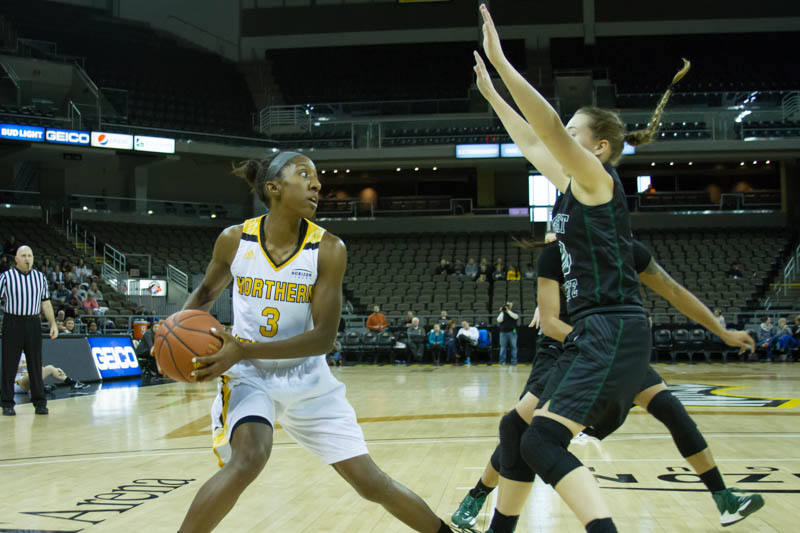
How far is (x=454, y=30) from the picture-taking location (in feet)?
105

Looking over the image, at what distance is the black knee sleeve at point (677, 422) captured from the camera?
12.1 feet

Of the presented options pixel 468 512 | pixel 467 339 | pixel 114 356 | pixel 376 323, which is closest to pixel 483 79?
pixel 468 512

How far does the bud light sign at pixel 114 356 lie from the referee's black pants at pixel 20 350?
197 inches

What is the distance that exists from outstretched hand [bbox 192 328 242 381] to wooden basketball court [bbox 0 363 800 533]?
134 cm

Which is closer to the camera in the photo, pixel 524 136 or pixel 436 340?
pixel 524 136

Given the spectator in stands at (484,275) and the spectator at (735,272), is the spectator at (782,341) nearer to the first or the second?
the spectator at (735,272)

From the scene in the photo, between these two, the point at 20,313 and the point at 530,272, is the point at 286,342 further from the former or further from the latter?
the point at 530,272

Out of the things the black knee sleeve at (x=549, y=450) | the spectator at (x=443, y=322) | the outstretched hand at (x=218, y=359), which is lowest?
the spectator at (x=443, y=322)

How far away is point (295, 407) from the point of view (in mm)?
3180

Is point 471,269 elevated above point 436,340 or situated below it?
above

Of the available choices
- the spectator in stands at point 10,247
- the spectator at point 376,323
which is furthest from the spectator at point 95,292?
the spectator at point 376,323

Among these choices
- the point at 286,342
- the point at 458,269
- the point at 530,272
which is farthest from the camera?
the point at 458,269

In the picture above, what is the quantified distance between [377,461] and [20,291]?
5089mm

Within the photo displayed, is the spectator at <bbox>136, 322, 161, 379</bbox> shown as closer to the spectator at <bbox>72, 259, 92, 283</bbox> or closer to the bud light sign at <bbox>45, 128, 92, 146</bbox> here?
the spectator at <bbox>72, 259, 92, 283</bbox>
